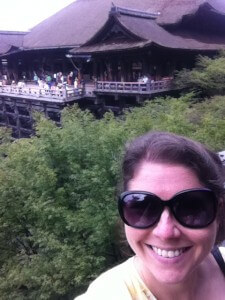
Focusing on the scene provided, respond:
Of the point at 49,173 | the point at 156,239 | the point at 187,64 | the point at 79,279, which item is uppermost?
the point at 187,64

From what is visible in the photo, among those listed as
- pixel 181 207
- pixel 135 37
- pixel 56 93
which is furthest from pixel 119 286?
pixel 56 93

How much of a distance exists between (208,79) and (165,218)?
1182cm

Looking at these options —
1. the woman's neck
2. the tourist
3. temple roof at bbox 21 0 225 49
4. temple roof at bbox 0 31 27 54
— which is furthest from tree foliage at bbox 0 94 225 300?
temple roof at bbox 0 31 27 54

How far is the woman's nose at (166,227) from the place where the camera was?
106 centimetres

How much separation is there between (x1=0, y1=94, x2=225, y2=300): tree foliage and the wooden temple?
17.0ft

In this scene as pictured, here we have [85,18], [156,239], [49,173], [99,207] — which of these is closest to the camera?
[156,239]

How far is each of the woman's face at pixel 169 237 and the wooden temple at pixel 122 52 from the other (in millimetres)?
11819

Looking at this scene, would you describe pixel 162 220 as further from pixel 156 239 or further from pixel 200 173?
pixel 200 173

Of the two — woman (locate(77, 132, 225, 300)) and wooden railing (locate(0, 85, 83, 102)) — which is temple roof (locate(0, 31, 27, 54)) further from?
woman (locate(77, 132, 225, 300))

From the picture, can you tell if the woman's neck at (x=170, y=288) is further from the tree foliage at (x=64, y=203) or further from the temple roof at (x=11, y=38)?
the temple roof at (x=11, y=38)

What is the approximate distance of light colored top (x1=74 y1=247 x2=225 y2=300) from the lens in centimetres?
104

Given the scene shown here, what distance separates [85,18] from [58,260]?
67.4ft

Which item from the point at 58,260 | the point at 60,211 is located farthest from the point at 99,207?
the point at 58,260

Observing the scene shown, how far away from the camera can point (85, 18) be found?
23203 mm
